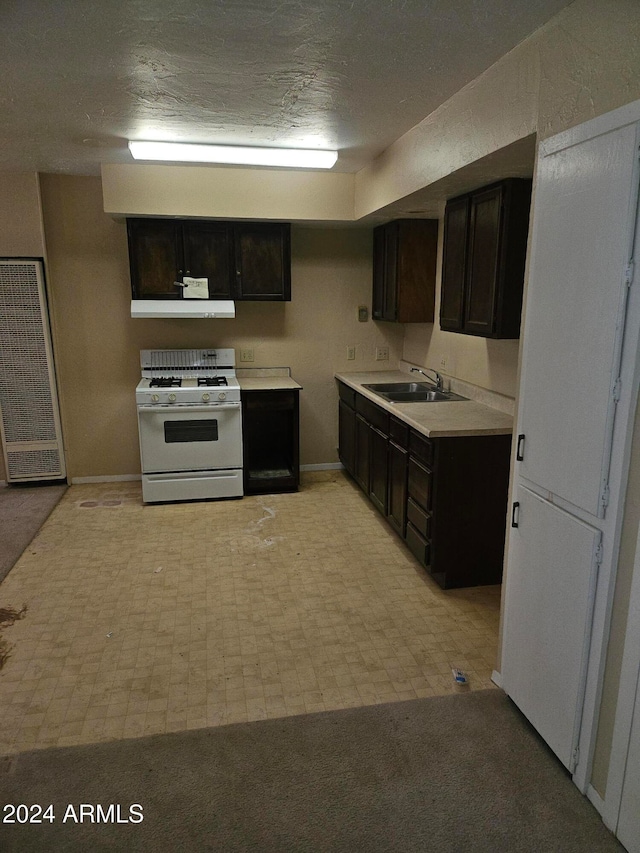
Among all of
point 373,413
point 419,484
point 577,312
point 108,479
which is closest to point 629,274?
point 577,312

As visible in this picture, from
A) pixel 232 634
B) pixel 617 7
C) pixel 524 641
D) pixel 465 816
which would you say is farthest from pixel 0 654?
pixel 617 7

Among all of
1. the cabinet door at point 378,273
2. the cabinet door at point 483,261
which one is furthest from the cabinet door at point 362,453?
the cabinet door at point 483,261

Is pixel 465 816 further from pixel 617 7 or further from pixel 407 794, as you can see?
pixel 617 7

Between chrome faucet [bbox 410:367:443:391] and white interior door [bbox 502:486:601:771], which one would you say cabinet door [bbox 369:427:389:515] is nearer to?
chrome faucet [bbox 410:367:443:391]

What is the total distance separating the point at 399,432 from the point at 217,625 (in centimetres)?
151

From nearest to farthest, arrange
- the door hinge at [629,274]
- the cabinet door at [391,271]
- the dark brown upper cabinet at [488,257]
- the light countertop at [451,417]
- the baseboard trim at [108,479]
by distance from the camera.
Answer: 1. the door hinge at [629,274]
2. the dark brown upper cabinet at [488,257]
3. the light countertop at [451,417]
4. the cabinet door at [391,271]
5. the baseboard trim at [108,479]

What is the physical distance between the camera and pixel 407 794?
1.81 m

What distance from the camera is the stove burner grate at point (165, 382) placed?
14.2 feet

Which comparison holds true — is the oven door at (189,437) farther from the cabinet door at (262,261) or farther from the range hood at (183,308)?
the cabinet door at (262,261)

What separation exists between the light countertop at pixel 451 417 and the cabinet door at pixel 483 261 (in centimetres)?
48

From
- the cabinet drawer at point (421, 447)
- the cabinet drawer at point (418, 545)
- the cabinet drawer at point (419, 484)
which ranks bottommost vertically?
the cabinet drawer at point (418, 545)

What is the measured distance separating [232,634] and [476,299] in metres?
2.07

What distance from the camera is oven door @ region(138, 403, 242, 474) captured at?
418cm

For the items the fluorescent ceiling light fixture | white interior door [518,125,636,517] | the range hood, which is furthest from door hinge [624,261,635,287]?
the range hood
